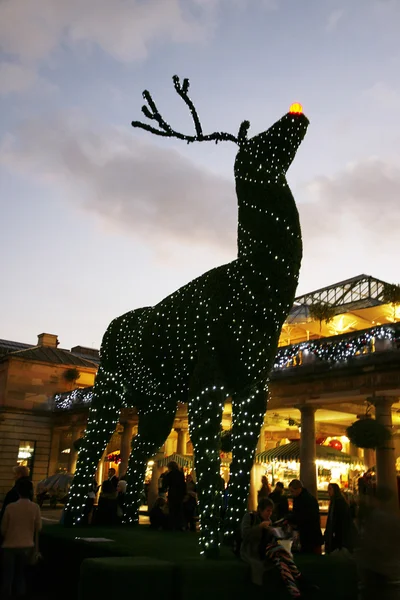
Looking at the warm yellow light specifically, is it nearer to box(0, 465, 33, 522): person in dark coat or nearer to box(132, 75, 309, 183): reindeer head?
box(132, 75, 309, 183): reindeer head

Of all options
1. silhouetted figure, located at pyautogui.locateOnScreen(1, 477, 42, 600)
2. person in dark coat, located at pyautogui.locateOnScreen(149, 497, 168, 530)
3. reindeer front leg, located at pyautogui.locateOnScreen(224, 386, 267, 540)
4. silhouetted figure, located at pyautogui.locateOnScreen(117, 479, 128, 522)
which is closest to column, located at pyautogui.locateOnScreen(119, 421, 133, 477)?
silhouetted figure, located at pyautogui.locateOnScreen(117, 479, 128, 522)

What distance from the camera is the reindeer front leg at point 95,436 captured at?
879 centimetres

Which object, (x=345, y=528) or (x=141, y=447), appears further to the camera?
Result: (x=141, y=447)

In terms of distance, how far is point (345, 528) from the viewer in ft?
24.4

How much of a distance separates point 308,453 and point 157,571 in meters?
11.9

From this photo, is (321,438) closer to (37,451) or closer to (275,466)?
(275,466)

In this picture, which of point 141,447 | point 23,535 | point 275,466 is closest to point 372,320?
point 275,466

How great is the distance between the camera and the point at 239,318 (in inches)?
267

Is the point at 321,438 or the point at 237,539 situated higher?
the point at 321,438

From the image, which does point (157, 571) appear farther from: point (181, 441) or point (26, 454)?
point (26, 454)

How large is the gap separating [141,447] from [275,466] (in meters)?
15.4

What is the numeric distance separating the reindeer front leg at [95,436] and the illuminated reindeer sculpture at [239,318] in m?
1.62

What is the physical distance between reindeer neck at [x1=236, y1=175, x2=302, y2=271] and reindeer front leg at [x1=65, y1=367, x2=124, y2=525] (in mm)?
3534

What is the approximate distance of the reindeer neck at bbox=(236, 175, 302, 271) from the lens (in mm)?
6828
